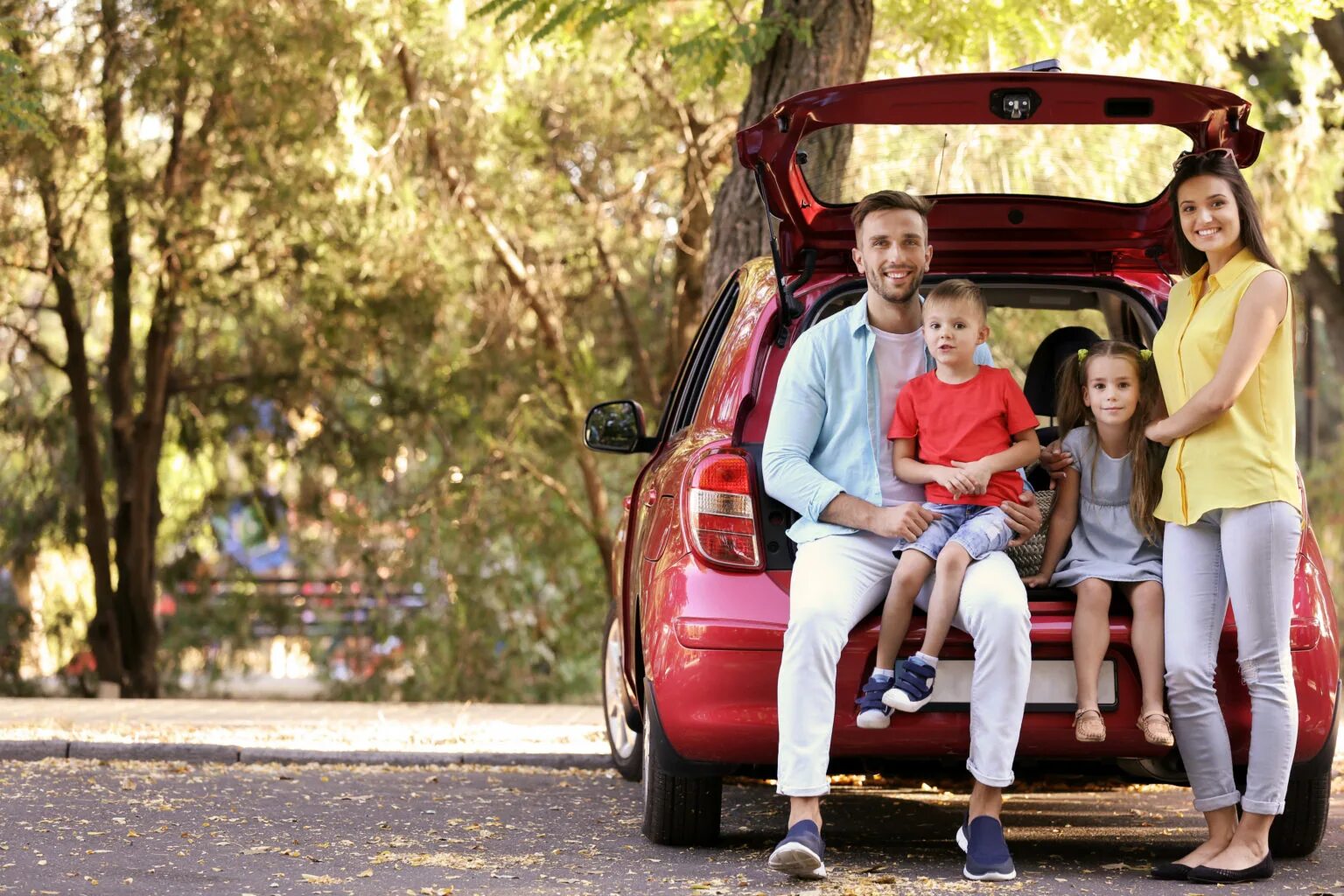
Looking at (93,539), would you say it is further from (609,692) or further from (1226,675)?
(1226,675)

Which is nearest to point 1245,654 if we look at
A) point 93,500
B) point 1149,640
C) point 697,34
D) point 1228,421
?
point 1149,640

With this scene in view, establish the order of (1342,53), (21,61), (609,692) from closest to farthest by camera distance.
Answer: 1. (609,692)
2. (21,61)
3. (1342,53)

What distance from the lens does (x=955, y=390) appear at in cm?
501

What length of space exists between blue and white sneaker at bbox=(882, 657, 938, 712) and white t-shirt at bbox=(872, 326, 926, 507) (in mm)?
654

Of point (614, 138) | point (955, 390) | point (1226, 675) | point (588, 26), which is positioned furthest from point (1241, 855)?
point (614, 138)

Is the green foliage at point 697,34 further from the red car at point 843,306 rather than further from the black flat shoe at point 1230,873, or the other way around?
the black flat shoe at point 1230,873

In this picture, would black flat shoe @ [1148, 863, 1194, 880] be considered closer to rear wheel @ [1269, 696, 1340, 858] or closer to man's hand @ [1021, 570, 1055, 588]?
rear wheel @ [1269, 696, 1340, 858]

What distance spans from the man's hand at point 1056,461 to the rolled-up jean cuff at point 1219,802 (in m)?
0.95

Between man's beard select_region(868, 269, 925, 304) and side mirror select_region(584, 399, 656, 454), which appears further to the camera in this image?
side mirror select_region(584, 399, 656, 454)

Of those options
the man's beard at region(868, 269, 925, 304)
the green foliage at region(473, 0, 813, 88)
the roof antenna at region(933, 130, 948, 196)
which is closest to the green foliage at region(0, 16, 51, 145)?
the green foliage at region(473, 0, 813, 88)

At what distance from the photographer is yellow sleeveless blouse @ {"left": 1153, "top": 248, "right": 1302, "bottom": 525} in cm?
483

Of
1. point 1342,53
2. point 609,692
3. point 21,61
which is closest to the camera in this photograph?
point 609,692

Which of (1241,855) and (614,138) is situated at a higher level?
(614,138)

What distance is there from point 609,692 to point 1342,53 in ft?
23.0
